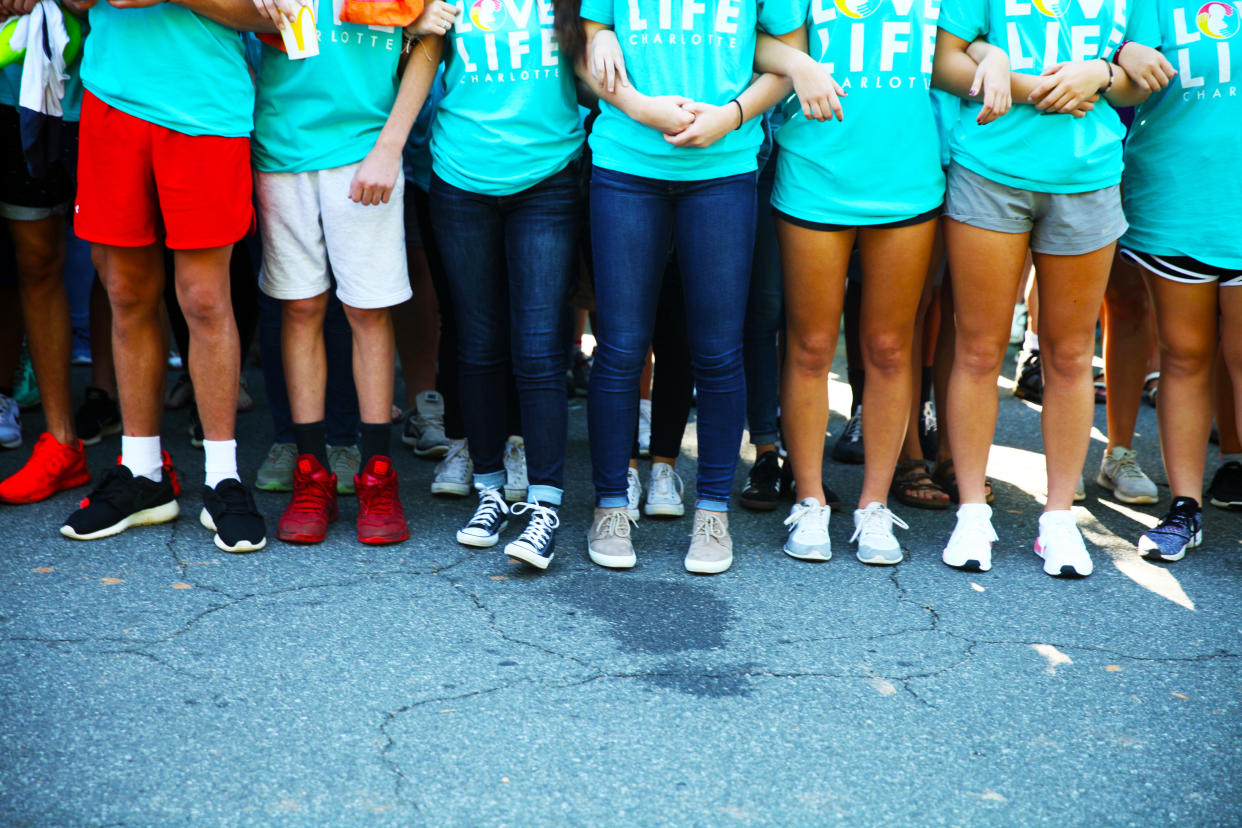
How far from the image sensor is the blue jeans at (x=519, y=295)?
3279mm

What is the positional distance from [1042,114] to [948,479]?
1491 millimetres

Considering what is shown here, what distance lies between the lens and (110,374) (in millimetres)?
Result: 4602

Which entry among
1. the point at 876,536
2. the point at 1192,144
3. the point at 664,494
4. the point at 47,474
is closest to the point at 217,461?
the point at 47,474

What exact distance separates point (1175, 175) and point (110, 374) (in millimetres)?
4089

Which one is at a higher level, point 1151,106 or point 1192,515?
point 1151,106

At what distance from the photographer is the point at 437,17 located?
3188 mm

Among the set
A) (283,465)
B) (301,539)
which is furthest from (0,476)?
(301,539)

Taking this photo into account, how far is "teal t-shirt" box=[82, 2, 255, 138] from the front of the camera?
3.09 m

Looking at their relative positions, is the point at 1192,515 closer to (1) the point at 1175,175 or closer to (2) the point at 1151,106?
(1) the point at 1175,175

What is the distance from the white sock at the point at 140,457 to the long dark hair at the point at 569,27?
5.90ft

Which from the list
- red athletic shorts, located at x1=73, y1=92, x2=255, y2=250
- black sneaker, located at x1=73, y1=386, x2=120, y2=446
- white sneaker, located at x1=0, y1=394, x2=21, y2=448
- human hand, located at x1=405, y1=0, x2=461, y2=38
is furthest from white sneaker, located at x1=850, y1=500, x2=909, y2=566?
white sneaker, located at x1=0, y1=394, x2=21, y2=448

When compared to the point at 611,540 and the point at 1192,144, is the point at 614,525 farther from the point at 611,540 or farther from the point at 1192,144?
the point at 1192,144

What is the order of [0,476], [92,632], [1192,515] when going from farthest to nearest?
[0,476], [1192,515], [92,632]

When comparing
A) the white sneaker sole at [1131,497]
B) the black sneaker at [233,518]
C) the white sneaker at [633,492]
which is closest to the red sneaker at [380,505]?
the black sneaker at [233,518]
